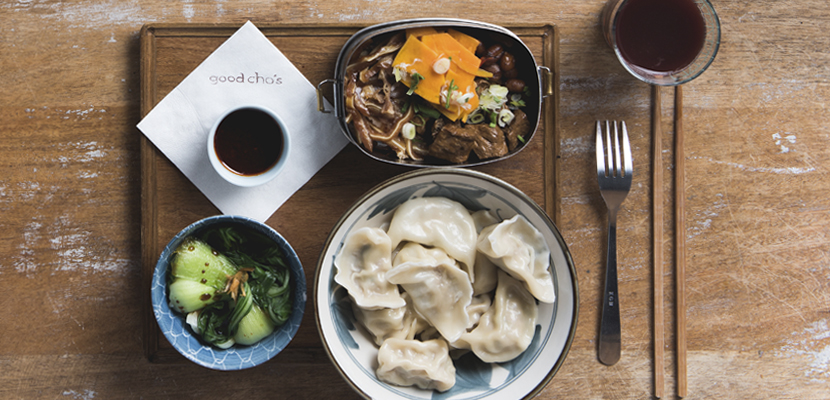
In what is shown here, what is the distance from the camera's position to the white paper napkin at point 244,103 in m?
1.58

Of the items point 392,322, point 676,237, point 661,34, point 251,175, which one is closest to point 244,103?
point 251,175

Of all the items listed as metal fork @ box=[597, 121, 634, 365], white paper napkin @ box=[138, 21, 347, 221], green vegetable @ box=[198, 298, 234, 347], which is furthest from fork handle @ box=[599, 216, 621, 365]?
green vegetable @ box=[198, 298, 234, 347]

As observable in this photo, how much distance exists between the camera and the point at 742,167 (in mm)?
1727

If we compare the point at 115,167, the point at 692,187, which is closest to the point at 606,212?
the point at 692,187

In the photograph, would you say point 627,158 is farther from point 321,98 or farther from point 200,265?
point 200,265

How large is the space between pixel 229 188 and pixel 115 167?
0.42m

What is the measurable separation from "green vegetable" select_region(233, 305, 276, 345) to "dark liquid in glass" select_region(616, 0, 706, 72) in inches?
55.2

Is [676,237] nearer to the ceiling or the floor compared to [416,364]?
nearer to the ceiling

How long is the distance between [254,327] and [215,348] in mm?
151

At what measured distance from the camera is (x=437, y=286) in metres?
1.39

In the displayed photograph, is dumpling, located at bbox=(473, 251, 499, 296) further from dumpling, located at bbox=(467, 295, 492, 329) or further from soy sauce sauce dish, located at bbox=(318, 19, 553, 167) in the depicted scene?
soy sauce sauce dish, located at bbox=(318, 19, 553, 167)

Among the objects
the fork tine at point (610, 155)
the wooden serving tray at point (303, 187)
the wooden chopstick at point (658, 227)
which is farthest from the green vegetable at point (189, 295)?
the wooden chopstick at point (658, 227)

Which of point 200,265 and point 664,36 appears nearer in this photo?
point 200,265

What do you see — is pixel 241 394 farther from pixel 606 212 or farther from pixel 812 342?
pixel 812 342
